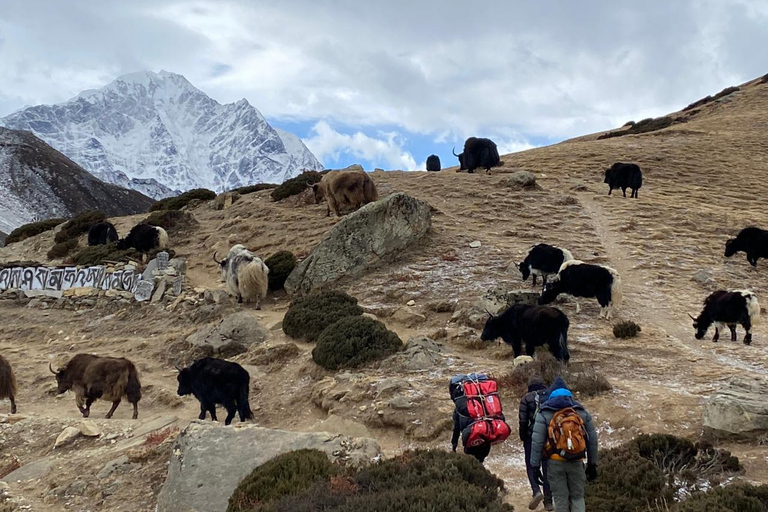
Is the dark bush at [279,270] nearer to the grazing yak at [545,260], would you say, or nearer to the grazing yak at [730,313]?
the grazing yak at [545,260]

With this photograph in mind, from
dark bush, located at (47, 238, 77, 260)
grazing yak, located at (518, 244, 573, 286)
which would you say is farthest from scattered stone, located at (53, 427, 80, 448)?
dark bush, located at (47, 238, 77, 260)

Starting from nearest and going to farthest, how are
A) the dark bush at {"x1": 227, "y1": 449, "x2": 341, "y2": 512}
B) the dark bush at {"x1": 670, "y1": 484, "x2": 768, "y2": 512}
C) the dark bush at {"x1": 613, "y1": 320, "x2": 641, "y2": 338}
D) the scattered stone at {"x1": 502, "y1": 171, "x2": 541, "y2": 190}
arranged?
the dark bush at {"x1": 670, "y1": 484, "x2": 768, "y2": 512} < the dark bush at {"x1": 227, "y1": 449, "x2": 341, "y2": 512} < the dark bush at {"x1": 613, "y1": 320, "x2": 641, "y2": 338} < the scattered stone at {"x1": 502, "y1": 171, "x2": 541, "y2": 190}

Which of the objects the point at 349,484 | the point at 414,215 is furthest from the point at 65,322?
the point at 349,484

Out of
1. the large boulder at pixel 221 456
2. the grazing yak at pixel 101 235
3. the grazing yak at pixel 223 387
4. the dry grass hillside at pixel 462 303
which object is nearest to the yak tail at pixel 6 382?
the dry grass hillside at pixel 462 303

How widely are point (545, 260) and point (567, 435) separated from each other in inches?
372

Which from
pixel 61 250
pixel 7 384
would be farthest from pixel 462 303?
pixel 61 250

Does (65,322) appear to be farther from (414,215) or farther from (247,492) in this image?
(247,492)

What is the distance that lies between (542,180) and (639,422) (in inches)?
825

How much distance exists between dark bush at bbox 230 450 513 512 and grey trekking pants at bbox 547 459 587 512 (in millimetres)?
425

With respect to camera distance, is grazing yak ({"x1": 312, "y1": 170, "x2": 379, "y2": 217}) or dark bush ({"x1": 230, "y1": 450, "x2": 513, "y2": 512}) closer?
dark bush ({"x1": 230, "y1": 450, "x2": 513, "y2": 512})

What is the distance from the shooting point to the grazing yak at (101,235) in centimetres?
2214

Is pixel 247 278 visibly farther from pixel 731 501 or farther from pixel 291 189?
pixel 731 501

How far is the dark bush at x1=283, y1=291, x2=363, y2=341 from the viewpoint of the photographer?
38.7 feet

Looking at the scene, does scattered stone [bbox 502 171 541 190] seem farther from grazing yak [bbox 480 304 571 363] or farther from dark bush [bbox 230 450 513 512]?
dark bush [bbox 230 450 513 512]
